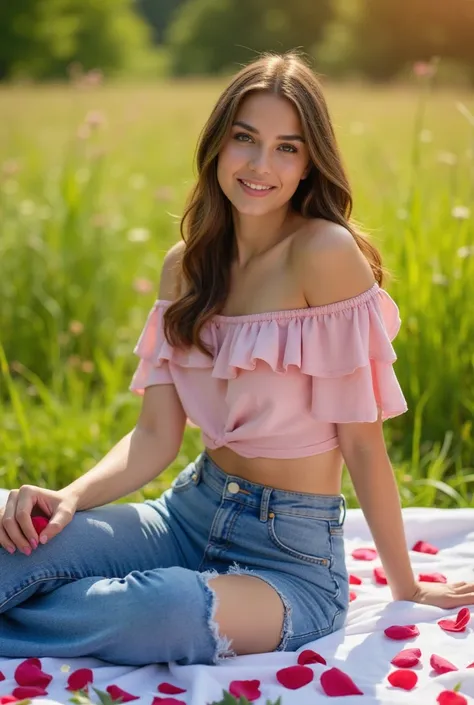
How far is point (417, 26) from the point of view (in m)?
27.8

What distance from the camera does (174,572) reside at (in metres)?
1.86

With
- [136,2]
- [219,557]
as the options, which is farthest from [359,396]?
[136,2]

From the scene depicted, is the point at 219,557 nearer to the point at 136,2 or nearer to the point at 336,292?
the point at 336,292

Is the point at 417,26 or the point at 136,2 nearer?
the point at 417,26

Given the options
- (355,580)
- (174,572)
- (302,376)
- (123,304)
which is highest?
(302,376)

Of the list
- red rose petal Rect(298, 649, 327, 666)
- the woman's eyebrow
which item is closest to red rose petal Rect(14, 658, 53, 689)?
red rose petal Rect(298, 649, 327, 666)

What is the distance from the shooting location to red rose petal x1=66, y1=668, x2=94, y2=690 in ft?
5.81

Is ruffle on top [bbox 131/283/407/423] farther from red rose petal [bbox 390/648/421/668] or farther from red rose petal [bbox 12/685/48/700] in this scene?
red rose petal [bbox 12/685/48/700]

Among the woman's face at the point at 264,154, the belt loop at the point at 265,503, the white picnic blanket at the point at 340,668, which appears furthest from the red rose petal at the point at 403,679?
the woman's face at the point at 264,154

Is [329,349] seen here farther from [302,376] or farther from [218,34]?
[218,34]

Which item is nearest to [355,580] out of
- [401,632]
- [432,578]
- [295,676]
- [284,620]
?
[432,578]

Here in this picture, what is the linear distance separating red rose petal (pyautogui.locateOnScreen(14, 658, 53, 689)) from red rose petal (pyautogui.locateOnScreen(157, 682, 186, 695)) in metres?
0.21

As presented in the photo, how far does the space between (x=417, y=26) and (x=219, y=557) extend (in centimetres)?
2822

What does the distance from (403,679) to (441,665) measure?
9cm
